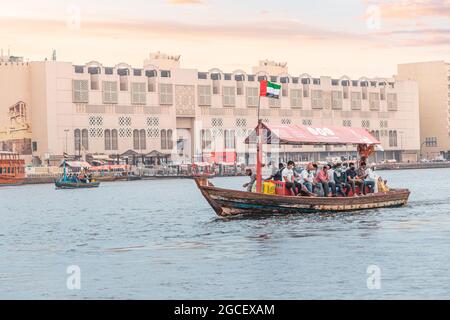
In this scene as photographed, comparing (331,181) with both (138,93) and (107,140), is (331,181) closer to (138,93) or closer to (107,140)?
(107,140)

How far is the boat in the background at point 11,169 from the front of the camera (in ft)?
494

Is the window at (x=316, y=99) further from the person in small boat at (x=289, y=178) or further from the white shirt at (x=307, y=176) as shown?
the person in small boat at (x=289, y=178)

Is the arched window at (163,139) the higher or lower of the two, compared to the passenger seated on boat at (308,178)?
higher

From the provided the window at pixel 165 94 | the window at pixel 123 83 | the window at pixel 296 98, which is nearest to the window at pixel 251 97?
the window at pixel 296 98

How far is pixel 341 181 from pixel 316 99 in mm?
148062

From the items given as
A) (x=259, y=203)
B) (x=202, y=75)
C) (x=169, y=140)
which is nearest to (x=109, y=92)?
(x=169, y=140)

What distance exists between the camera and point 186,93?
179 m

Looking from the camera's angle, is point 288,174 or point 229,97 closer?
point 288,174

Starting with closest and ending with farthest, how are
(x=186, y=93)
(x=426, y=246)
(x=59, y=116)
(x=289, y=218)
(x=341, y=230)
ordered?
(x=426, y=246)
(x=341, y=230)
(x=289, y=218)
(x=59, y=116)
(x=186, y=93)

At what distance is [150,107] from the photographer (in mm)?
175000

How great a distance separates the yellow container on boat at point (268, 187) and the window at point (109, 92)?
12351 cm
